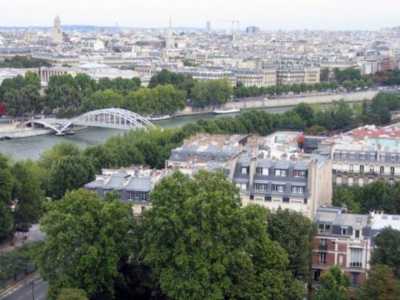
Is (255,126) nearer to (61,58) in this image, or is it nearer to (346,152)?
(346,152)

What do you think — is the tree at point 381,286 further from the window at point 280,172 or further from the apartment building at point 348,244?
the window at point 280,172

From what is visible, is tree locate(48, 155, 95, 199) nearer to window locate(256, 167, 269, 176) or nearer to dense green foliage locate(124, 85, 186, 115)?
window locate(256, 167, 269, 176)

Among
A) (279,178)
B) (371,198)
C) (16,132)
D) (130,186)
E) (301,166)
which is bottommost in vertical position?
(371,198)

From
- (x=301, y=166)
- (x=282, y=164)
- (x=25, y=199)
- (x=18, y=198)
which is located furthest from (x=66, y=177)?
(x=301, y=166)

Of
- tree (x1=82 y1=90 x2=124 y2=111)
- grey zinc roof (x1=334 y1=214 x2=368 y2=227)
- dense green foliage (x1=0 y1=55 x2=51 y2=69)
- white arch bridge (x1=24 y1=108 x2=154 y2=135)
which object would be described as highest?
dense green foliage (x1=0 y1=55 x2=51 y2=69)

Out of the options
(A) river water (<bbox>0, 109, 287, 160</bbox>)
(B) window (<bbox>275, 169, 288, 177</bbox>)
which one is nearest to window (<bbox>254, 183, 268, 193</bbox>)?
(B) window (<bbox>275, 169, 288, 177</bbox>)

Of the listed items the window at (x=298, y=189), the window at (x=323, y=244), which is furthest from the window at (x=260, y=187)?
the window at (x=323, y=244)

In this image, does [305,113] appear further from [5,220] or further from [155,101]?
[5,220]
